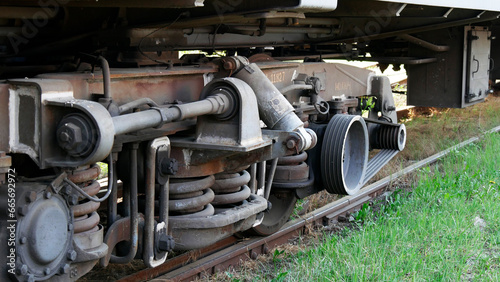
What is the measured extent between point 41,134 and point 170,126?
1.03 metres

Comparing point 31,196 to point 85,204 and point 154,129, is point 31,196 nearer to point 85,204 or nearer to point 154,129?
point 85,204

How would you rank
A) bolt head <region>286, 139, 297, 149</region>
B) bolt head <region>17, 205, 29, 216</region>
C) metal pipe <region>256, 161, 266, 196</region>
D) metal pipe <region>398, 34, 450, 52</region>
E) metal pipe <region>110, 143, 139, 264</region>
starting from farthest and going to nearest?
metal pipe <region>398, 34, 450, 52</region>, metal pipe <region>256, 161, 266, 196</region>, bolt head <region>286, 139, 297, 149</region>, metal pipe <region>110, 143, 139, 264</region>, bolt head <region>17, 205, 29, 216</region>

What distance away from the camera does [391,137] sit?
6332 millimetres

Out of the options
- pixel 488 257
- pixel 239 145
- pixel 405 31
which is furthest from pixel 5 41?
pixel 405 31

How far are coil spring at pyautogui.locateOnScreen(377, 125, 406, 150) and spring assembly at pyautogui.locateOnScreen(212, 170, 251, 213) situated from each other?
2575 millimetres

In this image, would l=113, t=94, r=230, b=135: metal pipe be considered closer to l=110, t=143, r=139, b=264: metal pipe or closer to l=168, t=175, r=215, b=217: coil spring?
l=110, t=143, r=139, b=264: metal pipe

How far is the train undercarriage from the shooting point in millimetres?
2689

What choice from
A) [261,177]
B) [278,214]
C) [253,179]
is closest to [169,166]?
[253,179]

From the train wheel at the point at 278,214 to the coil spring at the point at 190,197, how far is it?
Answer: 1.22 meters

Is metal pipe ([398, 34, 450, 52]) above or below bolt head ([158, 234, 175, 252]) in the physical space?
above

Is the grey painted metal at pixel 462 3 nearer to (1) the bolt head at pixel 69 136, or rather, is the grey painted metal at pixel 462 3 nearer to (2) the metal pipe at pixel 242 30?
(2) the metal pipe at pixel 242 30

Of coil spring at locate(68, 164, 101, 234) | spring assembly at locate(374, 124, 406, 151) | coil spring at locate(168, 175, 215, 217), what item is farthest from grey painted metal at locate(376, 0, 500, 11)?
coil spring at locate(68, 164, 101, 234)

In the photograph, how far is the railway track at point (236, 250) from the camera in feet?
14.2

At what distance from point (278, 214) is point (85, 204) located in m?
2.46
